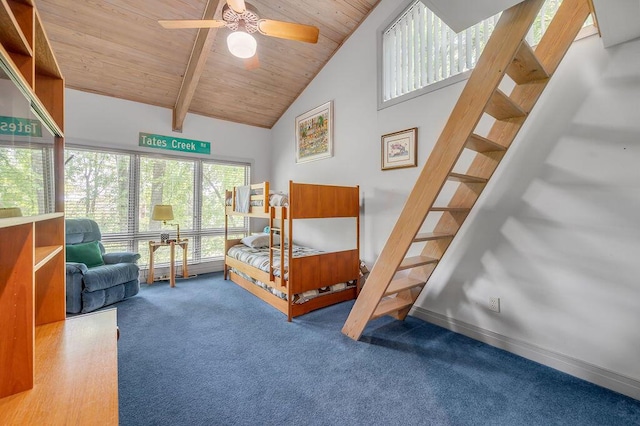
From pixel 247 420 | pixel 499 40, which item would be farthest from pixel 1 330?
pixel 499 40

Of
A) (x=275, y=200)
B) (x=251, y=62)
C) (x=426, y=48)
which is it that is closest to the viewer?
(x=426, y=48)

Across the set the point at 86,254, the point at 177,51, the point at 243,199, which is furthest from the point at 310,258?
the point at 177,51

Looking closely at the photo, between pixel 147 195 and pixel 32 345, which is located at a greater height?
pixel 147 195

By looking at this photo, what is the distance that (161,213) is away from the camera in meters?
3.86

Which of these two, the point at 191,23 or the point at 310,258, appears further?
the point at 310,258

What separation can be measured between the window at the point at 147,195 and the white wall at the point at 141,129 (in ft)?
0.57

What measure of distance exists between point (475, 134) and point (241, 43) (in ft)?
6.32

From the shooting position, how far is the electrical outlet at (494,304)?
2.25m

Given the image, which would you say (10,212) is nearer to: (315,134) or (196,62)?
(196,62)

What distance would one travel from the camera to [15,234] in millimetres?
899

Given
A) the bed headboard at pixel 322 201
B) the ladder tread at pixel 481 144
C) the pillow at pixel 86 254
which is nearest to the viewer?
the ladder tread at pixel 481 144

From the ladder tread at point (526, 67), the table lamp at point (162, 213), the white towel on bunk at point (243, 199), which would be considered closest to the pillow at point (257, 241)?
the white towel on bunk at point (243, 199)

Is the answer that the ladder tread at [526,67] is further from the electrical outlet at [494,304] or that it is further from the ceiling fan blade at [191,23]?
the ceiling fan blade at [191,23]

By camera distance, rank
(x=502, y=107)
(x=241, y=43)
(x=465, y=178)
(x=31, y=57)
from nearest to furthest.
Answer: (x=31, y=57), (x=502, y=107), (x=465, y=178), (x=241, y=43)
